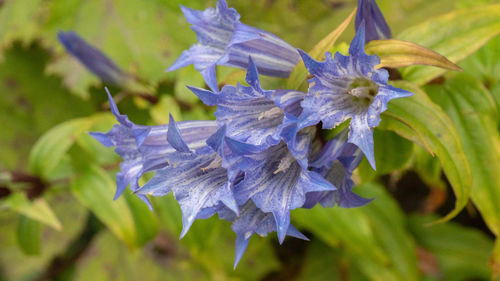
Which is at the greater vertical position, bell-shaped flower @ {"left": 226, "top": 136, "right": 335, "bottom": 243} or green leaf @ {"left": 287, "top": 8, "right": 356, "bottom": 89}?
green leaf @ {"left": 287, "top": 8, "right": 356, "bottom": 89}

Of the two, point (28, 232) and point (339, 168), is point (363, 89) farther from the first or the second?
point (28, 232)

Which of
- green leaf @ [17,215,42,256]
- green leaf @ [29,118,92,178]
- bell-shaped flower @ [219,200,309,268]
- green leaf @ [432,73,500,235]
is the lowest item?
green leaf @ [17,215,42,256]

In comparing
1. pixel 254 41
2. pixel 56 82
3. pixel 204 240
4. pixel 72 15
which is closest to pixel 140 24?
pixel 72 15

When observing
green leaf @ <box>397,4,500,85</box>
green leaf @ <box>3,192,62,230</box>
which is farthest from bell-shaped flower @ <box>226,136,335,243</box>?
green leaf @ <box>3,192,62,230</box>

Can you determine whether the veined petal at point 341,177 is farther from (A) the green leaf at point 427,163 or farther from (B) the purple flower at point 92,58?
(B) the purple flower at point 92,58

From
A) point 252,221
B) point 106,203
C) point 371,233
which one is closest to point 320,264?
point 371,233

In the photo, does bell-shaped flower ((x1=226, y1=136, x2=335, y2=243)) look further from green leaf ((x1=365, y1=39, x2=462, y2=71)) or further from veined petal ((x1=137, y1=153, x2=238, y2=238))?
green leaf ((x1=365, y1=39, x2=462, y2=71))
